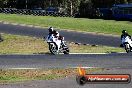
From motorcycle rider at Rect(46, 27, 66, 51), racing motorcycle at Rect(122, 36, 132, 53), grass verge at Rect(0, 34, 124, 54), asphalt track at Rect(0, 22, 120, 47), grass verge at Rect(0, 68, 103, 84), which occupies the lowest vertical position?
asphalt track at Rect(0, 22, 120, 47)

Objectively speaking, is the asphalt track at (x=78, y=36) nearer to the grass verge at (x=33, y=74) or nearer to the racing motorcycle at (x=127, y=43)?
the racing motorcycle at (x=127, y=43)

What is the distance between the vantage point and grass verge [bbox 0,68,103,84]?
14.8m

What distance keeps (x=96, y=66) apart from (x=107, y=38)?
23673mm

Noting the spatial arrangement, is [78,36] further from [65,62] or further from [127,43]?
[65,62]

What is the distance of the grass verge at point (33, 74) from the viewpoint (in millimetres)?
14844

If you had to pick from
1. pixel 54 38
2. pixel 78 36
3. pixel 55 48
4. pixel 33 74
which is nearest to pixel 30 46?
pixel 54 38

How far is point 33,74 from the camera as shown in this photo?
16000 mm

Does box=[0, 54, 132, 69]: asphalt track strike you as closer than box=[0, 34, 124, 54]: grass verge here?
Yes

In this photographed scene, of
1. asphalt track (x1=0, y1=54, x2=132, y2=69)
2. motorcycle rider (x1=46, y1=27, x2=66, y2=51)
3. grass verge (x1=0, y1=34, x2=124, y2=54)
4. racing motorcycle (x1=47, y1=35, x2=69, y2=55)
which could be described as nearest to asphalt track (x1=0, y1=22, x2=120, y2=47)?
grass verge (x1=0, y1=34, x2=124, y2=54)

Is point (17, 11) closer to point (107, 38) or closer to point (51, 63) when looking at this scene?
point (107, 38)

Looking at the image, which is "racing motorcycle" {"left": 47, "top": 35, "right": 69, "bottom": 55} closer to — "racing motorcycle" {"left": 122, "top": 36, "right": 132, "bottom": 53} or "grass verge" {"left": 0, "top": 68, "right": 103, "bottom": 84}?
"racing motorcycle" {"left": 122, "top": 36, "right": 132, "bottom": 53}

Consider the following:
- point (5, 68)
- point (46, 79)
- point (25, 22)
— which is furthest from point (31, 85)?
point (25, 22)

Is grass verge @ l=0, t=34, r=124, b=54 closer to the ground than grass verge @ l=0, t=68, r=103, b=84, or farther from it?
closer to the ground

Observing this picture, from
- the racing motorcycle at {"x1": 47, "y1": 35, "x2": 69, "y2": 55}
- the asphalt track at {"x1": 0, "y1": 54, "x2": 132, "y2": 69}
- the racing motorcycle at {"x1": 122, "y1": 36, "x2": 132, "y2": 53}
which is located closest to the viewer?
the asphalt track at {"x1": 0, "y1": 54, "x2": 132, "y2": 69}
